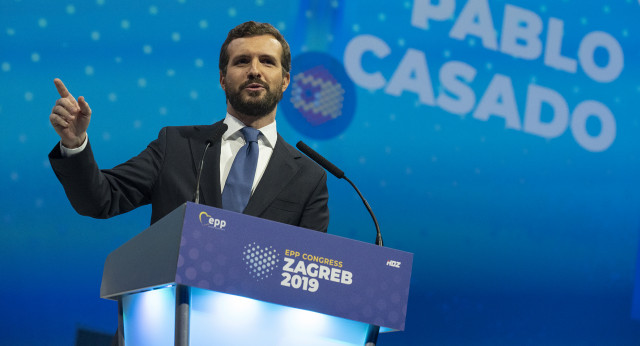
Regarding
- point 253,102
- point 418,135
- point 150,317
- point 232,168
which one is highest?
point 418,135

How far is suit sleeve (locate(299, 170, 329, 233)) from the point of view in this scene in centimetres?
211

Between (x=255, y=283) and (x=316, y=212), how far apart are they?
77cm

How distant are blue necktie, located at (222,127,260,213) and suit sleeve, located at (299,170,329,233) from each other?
0.63 ft

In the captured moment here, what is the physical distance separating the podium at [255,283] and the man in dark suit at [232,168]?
419mm

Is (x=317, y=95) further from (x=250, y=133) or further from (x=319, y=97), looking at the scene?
(x=250, y=133)

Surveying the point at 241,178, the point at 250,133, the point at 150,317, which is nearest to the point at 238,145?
the point at 250,133

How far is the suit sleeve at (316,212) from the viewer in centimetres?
211

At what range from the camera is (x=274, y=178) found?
2.07m

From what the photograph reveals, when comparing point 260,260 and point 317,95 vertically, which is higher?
point 317,95

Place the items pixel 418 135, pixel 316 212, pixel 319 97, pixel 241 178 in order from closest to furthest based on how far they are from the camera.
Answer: pixel 241 178 < pixel 316 212 < pixel 319 97 < pixel 418 135

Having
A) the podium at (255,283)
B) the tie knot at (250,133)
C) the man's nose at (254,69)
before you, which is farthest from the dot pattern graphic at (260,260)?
the man's nose at (254,69)

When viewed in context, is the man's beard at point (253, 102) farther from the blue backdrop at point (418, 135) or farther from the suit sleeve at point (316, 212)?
the blue backdrop at point (418, 135)

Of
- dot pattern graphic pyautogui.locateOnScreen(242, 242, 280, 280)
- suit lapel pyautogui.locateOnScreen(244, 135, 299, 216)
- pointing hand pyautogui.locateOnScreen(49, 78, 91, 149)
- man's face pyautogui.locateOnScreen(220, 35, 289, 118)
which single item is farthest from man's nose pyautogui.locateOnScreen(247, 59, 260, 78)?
dot pattern graphic pyautogui.locateOnScreen(242, 242, 280, 280)

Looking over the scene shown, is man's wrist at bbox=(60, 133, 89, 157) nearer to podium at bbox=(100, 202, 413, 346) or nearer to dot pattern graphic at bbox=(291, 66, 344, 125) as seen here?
podium at bbox=(100, 202, 413, 346)
